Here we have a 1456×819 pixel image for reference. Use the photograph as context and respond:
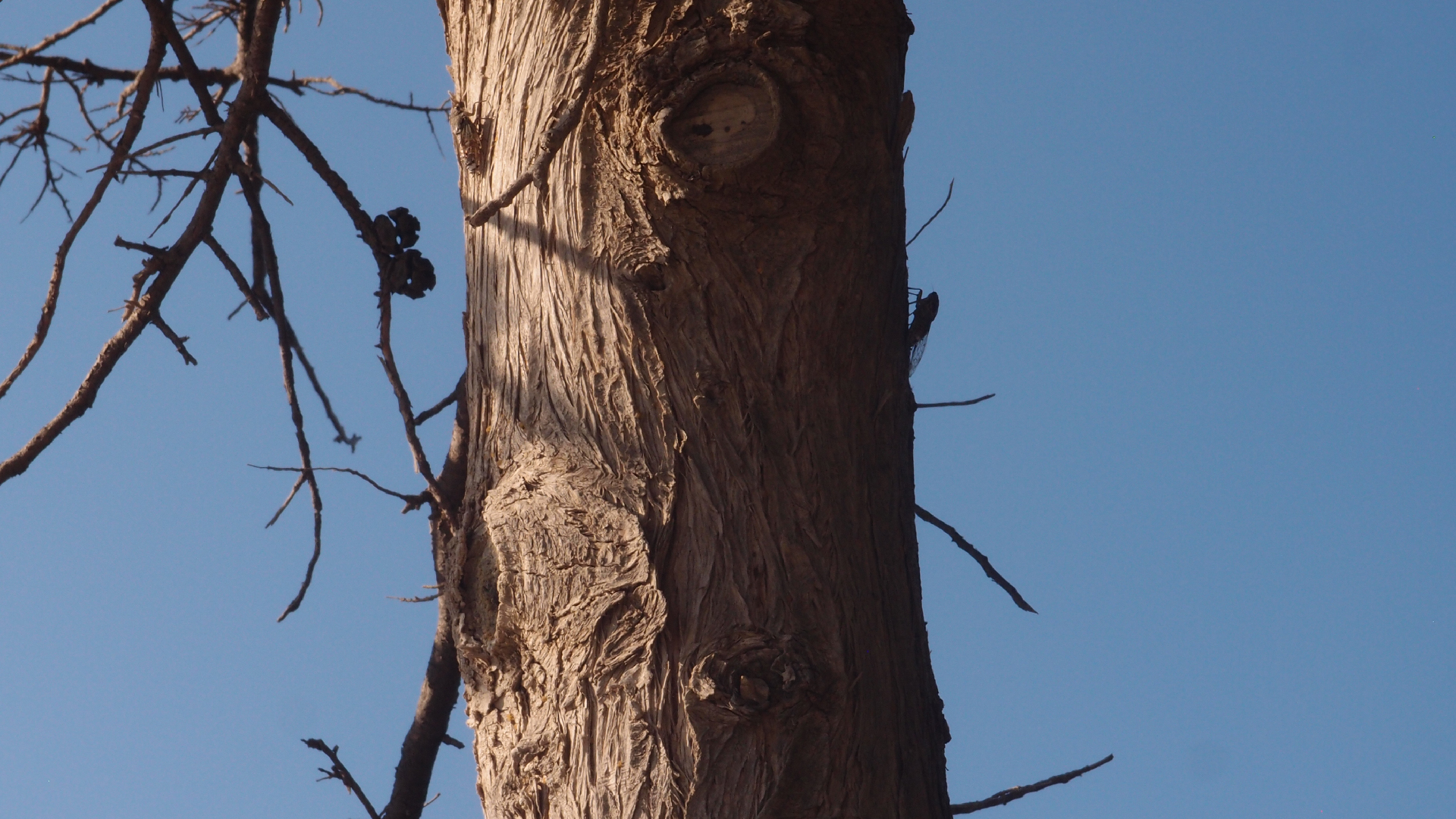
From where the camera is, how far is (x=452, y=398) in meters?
2.21

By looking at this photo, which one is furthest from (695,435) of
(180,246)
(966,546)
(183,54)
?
(183,54)

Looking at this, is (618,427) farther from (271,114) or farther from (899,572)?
(271,114)

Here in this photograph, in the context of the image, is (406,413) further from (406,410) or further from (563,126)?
(563,126)

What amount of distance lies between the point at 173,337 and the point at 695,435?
1.18 m

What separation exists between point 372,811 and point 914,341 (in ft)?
3.81

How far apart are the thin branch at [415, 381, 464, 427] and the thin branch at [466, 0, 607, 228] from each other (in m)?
0.61

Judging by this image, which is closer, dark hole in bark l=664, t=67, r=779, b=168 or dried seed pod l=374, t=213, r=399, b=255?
dark hole in bark l=664, t=67, r=779, b=168

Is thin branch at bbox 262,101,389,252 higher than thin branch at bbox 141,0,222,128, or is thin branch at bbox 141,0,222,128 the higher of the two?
thin branch at bbox 141,0,222,128

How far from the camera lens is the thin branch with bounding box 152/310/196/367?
1972 mm

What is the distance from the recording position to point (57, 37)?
246 centimetres

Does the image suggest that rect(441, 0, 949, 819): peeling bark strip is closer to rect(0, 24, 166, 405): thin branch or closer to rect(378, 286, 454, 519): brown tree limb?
rect(378, 286, 454, 519): brown tree limb

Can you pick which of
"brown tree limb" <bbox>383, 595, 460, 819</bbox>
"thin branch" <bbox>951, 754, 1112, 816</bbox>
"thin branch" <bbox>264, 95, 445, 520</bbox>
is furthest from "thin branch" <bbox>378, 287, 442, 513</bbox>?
"thin branch" <bbox>951, 754, 1112, 816</bbox>

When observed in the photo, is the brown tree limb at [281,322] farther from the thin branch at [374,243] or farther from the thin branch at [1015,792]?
the thin branch at [1015,792]

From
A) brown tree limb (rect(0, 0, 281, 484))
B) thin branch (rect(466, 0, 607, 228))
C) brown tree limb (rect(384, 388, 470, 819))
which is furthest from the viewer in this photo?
brown tree limb (rect(384, 388, 470, 819))
